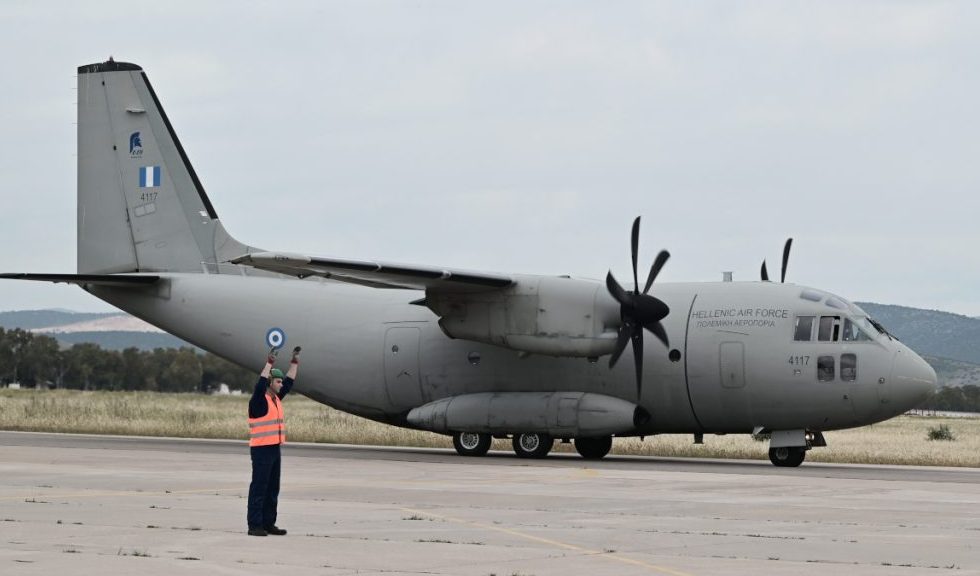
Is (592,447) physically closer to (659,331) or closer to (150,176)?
(659,331)

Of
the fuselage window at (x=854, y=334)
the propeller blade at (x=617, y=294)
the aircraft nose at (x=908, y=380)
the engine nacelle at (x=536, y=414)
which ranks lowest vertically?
the engine nacelle at (x=536, y=414)

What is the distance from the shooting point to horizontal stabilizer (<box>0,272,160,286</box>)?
109 feet

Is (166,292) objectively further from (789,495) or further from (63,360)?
(63,360)

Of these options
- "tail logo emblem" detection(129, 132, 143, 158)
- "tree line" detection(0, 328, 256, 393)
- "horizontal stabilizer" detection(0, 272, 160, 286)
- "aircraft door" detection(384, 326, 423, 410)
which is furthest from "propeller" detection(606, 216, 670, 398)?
"tree line" detection(0, 328, 256, 393)

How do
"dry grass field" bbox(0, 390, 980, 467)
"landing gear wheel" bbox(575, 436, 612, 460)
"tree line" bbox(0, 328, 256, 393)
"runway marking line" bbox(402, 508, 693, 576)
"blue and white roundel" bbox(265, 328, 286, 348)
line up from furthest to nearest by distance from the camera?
A: "tree line" bbox(0, 328, 256, 393)
"dry grass field" bbox(0, 390, 980, 467)
"blue and white roundel" bbox(265, 328, 286, 348)
"landing gear wheel" bbox(575, 436, 612, 460)
"runway marking line" bbox(402, 508, 693, 576)

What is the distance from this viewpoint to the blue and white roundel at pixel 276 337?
3441cm

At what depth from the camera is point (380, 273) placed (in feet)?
94.6

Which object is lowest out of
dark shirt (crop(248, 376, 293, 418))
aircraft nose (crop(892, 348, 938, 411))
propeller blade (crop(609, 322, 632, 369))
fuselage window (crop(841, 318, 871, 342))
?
dark shirt (crop(248, 376, 293, 418))

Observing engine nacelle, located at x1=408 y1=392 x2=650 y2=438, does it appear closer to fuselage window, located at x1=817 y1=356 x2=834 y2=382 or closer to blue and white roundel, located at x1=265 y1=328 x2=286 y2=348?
fuselage window, located at x1=817 y1=356 x2=834 y2=382

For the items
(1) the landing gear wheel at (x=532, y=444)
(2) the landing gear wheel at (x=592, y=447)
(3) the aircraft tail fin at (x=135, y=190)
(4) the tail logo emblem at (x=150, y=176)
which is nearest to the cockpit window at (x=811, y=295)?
(2) the landing gear wheel at (x=592, y=447)

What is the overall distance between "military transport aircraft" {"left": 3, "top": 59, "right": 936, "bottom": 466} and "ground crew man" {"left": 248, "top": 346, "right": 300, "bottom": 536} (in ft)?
38.9

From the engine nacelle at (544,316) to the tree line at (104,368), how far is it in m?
90.6

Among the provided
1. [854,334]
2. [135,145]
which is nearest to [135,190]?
[135,145]

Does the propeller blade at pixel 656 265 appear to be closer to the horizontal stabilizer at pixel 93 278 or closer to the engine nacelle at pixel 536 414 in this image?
the engine nacelle at pixel 536 414
